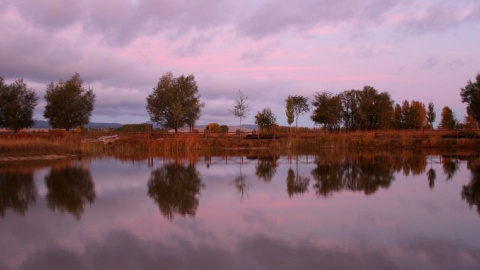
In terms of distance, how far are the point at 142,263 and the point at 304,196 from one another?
21.6ft

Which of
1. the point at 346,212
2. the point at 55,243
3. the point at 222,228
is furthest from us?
the point at 346,212

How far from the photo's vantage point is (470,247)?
268 inches

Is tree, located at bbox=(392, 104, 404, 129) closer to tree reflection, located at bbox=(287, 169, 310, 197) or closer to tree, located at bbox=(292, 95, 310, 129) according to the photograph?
tree, located at bbox=(292, 95, 310, 129)

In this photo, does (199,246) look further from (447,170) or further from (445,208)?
(447,170)

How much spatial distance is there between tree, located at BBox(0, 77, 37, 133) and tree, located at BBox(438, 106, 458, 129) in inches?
2177

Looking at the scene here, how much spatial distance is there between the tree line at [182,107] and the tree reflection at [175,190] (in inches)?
1085

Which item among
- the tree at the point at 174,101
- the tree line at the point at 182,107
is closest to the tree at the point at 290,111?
the tree line at the point at 182,107

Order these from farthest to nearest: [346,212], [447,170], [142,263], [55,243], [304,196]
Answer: [447,170] → [304,196] → [346,212] → [55,243] → [142,263]

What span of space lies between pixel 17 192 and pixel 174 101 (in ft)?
111

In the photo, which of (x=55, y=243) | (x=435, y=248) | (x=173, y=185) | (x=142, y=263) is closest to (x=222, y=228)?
(x=142, y=263)

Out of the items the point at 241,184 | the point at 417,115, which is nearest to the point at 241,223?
the point at 241,184

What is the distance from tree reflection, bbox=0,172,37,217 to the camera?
35.2 feet

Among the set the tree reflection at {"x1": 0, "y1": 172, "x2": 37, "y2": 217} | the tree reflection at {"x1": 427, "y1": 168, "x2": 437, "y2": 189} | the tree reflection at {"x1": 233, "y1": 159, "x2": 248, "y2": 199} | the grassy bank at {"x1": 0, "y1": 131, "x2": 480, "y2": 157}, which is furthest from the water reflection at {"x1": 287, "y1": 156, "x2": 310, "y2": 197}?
the grassy bank at {"x1": 0, "y1": 131, "x2": 480, "y2": 157}

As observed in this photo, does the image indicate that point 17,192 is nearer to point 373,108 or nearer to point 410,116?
point 373,108
